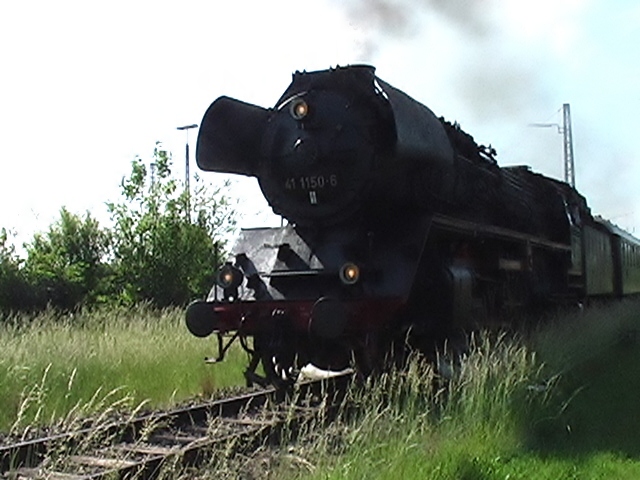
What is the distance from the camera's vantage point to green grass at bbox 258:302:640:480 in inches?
210

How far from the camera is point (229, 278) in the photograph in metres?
8.72

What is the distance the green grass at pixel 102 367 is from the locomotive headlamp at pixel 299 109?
3068 millimetres

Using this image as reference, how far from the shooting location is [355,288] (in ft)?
26.1

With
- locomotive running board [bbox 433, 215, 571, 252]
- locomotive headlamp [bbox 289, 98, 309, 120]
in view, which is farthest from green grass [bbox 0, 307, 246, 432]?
locomotive running board [bbox 433, 215, 571, 252]

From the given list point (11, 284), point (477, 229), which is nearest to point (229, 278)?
point (477, 229)

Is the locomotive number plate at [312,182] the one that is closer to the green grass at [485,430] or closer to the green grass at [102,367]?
the green grass at [485,430]

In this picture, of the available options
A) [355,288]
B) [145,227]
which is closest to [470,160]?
[355,288]

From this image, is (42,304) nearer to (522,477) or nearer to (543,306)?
(543,306)

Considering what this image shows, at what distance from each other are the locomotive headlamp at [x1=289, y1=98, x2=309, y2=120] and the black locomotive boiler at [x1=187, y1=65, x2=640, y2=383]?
0.01 meters

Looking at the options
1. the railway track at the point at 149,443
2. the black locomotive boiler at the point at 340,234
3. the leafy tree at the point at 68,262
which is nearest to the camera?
the railway track at the point at 149,443

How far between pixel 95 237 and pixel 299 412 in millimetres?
18015

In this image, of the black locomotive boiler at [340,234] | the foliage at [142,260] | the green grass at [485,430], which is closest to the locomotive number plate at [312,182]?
the black locomotive boiler at [340,234]

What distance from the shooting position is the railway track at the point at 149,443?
16.9 ft

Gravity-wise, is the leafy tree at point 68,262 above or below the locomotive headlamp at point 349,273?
above
